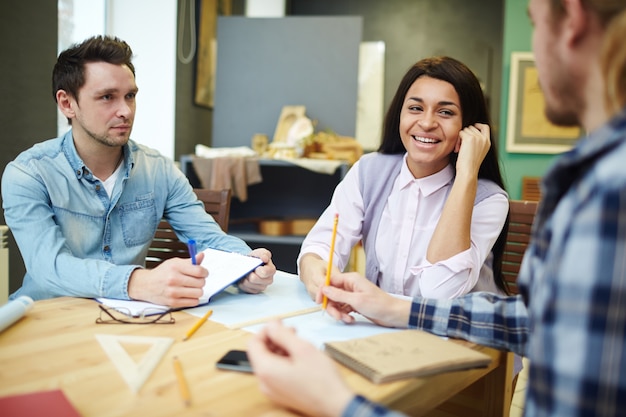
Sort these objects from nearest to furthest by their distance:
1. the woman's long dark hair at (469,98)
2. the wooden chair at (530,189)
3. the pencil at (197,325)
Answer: the pencil at (197,325), the woman's long dark hair at (469,98), the wooden chair at (530,189)

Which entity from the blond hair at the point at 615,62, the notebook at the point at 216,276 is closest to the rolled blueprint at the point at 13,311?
the notebook at the point at 216,276

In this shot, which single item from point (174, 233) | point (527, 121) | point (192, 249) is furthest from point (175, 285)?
point (527, 121)

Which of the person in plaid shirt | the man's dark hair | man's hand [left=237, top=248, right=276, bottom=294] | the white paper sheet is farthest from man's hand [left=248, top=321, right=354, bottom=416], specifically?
the man's dark hair

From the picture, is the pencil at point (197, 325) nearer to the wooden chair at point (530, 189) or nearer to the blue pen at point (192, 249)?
the blue pen at point (192, 249)

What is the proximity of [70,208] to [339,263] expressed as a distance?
0.77 meters

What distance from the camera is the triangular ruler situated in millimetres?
807

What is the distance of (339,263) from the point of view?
5.43 ft

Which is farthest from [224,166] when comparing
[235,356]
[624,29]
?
[624,29]

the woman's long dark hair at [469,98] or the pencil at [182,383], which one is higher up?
the woman's long dark hair at [469,98]

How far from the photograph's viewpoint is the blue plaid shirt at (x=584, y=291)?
1.74ft

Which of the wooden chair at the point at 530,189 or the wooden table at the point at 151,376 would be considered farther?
the wooden chair at the point at 530,189

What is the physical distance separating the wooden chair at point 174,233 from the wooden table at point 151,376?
3.21 ft

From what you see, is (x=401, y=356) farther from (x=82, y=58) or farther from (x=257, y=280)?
(x=82, y=58)

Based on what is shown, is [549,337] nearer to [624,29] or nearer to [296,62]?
[624,29]
